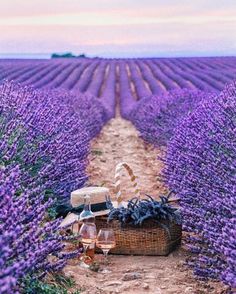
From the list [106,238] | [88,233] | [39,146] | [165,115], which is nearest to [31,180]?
[88,233]

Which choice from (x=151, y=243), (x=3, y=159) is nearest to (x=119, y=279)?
(x=151, y=243)

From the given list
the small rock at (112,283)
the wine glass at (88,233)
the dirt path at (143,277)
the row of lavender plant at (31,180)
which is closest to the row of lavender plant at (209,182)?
the dirt path at (143,277)

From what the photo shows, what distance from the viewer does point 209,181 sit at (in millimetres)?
4375

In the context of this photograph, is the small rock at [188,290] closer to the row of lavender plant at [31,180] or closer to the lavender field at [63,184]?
the lavender field at [63,184]

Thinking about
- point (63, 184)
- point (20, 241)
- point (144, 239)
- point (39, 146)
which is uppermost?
point (39, 146)

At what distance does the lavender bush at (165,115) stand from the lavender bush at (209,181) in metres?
3.09

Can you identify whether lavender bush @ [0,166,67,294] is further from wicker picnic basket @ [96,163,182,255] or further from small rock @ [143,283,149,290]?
wicker picnic basket @ [96,163,182,255]

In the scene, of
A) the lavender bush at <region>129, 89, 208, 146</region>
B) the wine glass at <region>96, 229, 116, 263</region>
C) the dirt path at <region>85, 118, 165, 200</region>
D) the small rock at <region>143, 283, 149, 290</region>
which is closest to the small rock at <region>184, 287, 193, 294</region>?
the small rock at <region>143, 283, 149, 290</region>

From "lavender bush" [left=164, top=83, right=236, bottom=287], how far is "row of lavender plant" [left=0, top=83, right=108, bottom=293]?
0.73 m

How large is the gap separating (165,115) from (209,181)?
612 centimetres

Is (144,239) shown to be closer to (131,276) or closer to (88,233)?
(88,233)

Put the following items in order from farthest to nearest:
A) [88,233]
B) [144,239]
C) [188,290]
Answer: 1. [144,239]
2. [88,233]
3. [188,290]

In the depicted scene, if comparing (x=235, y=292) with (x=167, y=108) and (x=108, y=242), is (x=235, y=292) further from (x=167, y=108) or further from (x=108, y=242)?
(x=167, y=108)

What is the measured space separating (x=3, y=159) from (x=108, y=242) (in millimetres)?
867
